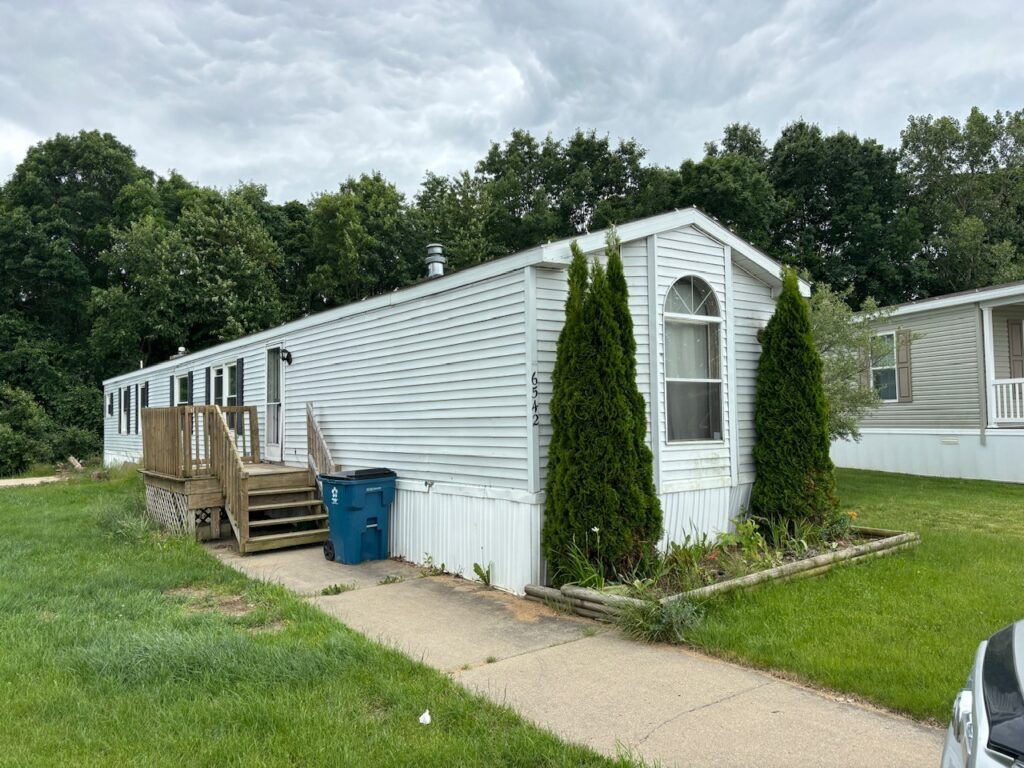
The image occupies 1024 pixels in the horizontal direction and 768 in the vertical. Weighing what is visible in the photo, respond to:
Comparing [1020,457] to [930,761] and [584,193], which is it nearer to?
[930,761]

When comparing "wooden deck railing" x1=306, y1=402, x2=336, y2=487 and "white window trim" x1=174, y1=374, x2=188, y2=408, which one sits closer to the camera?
"wooden deck railing" x1=306, y1=402, x2=336, y2=487

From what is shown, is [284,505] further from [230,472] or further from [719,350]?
[719,350]

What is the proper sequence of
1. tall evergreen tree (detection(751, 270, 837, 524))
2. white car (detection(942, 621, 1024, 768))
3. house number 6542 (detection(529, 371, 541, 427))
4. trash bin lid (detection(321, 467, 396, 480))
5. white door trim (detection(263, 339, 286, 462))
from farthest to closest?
white door trim (detection(263, 339, 286, 462))
trash bin lid (detection(321, 467, 396, 480))
tall evergreen tree (detection(751, 270, 837, 524))
house number 6542 (detection(529, 371, 541, 427))
white car (detection(942, 621, 1024, 768))

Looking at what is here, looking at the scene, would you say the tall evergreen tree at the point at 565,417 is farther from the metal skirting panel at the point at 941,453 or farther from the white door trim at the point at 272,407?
the metal skirting panel at the point at 941,453

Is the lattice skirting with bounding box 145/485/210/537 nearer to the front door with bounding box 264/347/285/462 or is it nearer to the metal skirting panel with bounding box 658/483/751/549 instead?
the front door with bounding box 264/347/285/462

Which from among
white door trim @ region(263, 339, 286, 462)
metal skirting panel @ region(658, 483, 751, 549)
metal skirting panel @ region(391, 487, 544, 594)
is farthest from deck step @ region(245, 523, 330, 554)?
metal skirting panel @ region(658, 483, 751, 549)

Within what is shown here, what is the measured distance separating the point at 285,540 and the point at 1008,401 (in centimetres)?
1292

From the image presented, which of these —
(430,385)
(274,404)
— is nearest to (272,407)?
(274,404)

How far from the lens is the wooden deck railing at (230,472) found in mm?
8109

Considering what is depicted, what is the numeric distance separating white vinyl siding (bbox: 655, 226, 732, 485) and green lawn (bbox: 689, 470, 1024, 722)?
145cm

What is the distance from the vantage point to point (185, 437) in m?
9.16

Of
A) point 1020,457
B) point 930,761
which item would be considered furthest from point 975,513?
point 930,761

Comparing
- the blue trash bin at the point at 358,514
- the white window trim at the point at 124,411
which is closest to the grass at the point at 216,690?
the blue trash bin at the point at 358,514

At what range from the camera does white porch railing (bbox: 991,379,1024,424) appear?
41.2 ft
